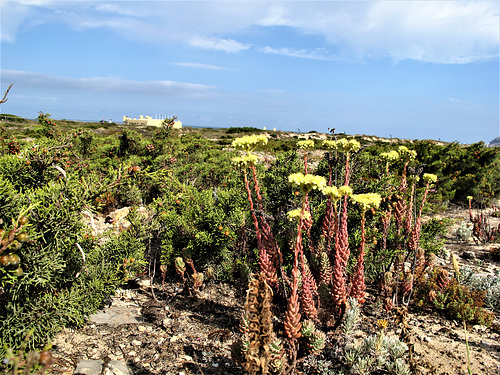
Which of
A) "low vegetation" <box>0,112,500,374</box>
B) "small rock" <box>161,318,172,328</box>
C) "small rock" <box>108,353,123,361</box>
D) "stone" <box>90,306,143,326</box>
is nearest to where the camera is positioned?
"low vegetation" <box>0,112,500,374</box>

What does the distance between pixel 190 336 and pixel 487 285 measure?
4.28 metres

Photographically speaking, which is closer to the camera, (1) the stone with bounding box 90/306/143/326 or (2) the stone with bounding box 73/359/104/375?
(2) the stone with bounding box 73/359/104/375

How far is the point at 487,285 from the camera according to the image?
4473mm

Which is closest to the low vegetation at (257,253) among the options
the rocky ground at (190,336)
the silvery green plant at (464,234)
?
the rocky ground at (190,336)

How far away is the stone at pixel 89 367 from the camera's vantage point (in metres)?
2.37

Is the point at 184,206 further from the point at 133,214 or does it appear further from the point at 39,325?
the point at 39,325

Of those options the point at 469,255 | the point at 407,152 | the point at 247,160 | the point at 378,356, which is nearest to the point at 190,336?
the point at 378,356

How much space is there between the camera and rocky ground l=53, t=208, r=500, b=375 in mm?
2727

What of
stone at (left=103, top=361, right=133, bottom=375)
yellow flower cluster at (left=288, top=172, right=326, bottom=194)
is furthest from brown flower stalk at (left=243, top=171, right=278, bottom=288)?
stone at (left=103, top=361, right=133, bottom=375)

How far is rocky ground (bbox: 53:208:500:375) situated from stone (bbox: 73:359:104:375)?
0.03 m

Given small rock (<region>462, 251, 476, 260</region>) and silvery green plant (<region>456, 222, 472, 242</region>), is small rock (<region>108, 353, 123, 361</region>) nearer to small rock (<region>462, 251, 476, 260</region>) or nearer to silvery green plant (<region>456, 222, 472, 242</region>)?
small rock (<region>462, 251, 476, 260</region>)

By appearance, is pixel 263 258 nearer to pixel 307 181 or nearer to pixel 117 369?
pixel 307 181

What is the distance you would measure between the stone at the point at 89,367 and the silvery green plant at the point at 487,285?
15.6 feet

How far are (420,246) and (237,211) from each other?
262 centimetres
